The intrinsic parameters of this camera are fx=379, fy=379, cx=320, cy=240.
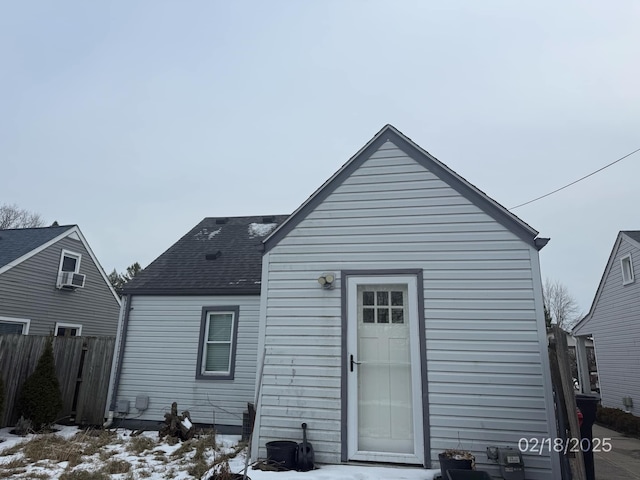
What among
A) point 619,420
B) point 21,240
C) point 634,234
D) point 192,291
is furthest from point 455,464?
point 21,240

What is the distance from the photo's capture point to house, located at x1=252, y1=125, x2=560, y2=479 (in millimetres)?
4754

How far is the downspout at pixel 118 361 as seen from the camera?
8540 millimetres

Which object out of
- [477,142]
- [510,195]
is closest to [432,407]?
[477,142]

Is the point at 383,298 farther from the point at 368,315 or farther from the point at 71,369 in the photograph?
the point at 71,369

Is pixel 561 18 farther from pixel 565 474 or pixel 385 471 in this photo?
pixel 385 471

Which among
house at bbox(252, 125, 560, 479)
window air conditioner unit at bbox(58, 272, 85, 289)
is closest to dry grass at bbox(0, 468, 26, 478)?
house at bbox(252, 125, 560, 479)

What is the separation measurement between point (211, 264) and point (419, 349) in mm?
6408

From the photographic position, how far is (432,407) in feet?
15.8

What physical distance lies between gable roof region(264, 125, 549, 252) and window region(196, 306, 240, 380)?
3498 mm

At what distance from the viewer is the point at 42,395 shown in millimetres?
7844

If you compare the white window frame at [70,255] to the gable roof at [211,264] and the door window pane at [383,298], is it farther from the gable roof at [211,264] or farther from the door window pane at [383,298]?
the door window pane at [383,298]

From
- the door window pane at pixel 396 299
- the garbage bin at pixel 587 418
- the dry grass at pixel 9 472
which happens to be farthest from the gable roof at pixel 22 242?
the garbage bin at pixel 587 418

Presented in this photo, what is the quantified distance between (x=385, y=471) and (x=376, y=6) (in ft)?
33.5

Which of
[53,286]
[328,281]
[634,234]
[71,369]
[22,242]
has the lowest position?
[71,369]
